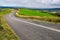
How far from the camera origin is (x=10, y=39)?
13.4 meters

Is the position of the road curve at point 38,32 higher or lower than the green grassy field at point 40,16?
higher

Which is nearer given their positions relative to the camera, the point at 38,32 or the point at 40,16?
the point at 38,32

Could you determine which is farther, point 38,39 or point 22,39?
point 22,39

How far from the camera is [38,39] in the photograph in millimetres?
12781

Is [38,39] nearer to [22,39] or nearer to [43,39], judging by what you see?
[43,39]

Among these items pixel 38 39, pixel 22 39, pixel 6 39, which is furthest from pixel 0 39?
pixel 38 39

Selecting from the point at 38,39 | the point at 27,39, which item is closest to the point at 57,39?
the point at 38,39

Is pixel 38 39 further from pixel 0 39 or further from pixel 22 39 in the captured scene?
pixel 0 39

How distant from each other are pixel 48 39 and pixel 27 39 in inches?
58.4

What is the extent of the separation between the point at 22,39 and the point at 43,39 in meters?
1.69

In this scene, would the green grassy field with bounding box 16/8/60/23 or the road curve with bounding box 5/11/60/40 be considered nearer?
A: the road curve with bounding box 5/11/60/40

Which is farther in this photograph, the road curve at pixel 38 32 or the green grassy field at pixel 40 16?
the green grassy field at pixel 40 16

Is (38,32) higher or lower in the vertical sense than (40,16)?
higher

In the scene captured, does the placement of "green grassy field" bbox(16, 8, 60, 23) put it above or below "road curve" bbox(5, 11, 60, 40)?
below
